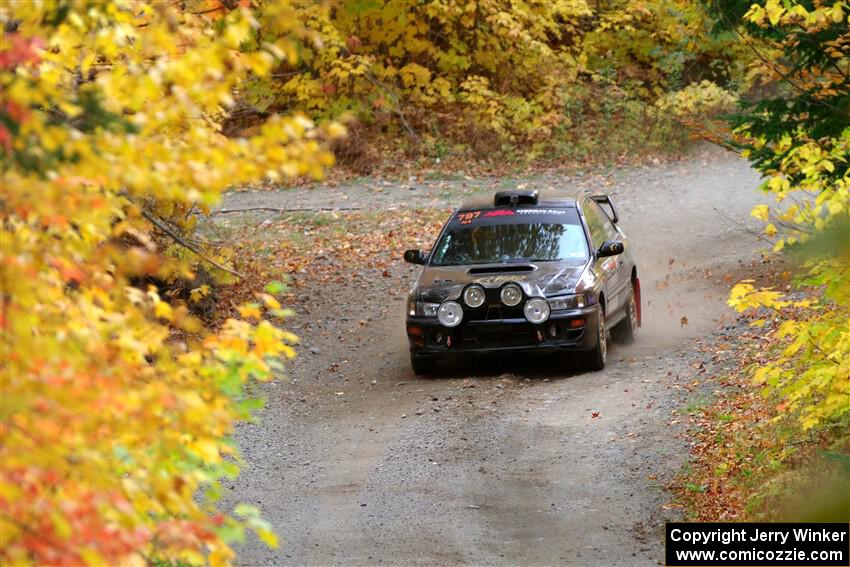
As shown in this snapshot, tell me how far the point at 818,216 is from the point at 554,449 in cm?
310

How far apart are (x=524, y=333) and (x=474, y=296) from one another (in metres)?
0.63

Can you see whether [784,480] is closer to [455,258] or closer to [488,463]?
[488,463]

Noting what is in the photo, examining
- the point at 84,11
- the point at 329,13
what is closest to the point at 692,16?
the point at 329,13

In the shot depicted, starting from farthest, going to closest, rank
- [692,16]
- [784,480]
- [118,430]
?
[692,16] → [784,480] → [118,430]

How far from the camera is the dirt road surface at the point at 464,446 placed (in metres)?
7.71

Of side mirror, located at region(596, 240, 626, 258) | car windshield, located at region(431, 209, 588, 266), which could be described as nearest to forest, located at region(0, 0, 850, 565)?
side mirror, located at region(596, 240, 626, 258)

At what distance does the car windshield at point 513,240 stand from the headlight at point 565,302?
25.2 inches

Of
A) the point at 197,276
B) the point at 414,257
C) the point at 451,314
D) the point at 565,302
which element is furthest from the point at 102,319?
the point at 197,276

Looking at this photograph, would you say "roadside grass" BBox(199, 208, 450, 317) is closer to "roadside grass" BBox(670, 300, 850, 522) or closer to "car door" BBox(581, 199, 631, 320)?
"car door" BBox(581, 199, 631, 320)

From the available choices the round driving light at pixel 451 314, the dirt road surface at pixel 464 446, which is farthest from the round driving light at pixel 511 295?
the dirt road surface at pixel 464 446

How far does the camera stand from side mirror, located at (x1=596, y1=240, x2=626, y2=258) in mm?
12102

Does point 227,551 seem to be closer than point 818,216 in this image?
Yes

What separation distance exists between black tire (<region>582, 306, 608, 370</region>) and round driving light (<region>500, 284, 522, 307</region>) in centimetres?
92

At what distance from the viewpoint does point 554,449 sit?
979cm
